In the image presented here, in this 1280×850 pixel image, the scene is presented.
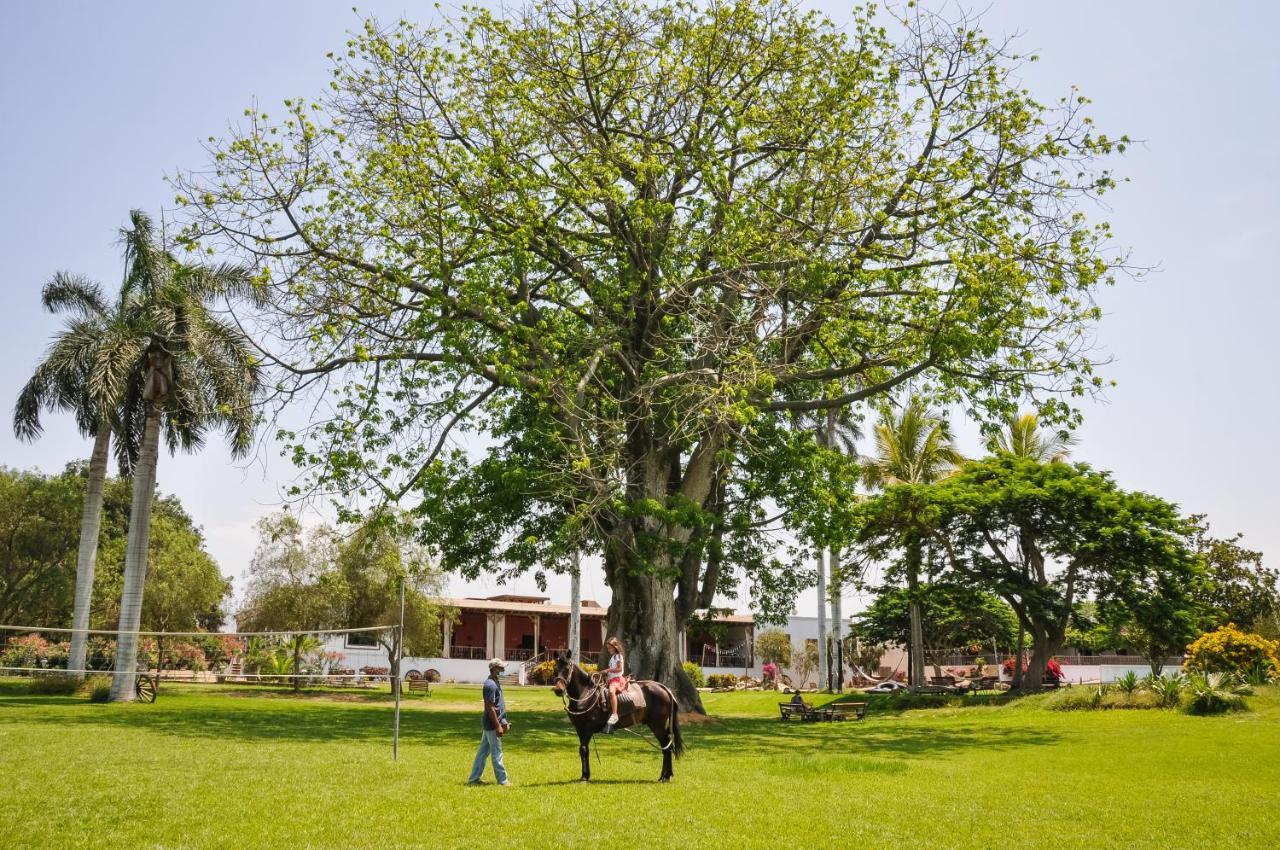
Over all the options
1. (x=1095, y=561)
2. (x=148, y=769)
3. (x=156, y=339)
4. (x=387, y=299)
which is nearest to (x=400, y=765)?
(x=148, y=769)

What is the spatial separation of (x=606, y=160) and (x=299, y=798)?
52.5 ft

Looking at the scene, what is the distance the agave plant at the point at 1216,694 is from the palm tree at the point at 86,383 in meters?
29.5

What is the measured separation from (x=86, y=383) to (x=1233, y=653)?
34.7 meters

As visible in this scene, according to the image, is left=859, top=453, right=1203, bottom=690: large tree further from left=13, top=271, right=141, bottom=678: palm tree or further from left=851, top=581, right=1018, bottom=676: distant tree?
left=13, top=271, right=141, bottom=678: palm tree

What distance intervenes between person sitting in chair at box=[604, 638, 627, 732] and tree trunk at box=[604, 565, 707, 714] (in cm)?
1004

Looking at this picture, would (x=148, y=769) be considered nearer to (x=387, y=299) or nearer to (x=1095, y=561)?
(x=387, y=299)

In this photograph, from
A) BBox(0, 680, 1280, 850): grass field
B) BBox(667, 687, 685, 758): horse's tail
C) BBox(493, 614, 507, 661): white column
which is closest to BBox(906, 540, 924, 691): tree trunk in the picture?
BBox(0, 680, 1280, 850): grass field

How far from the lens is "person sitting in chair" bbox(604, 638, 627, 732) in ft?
43.1

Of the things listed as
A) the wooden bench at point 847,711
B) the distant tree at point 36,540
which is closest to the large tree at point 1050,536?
the wooden bench at point 847,711

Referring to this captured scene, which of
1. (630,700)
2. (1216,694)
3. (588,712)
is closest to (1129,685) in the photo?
(1216,694)

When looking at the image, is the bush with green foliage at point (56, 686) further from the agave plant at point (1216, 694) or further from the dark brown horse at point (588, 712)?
the agave plant at point (1216, 694)

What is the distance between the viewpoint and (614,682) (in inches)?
527

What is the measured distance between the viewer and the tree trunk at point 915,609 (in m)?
34.6

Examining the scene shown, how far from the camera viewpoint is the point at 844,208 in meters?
21.5
